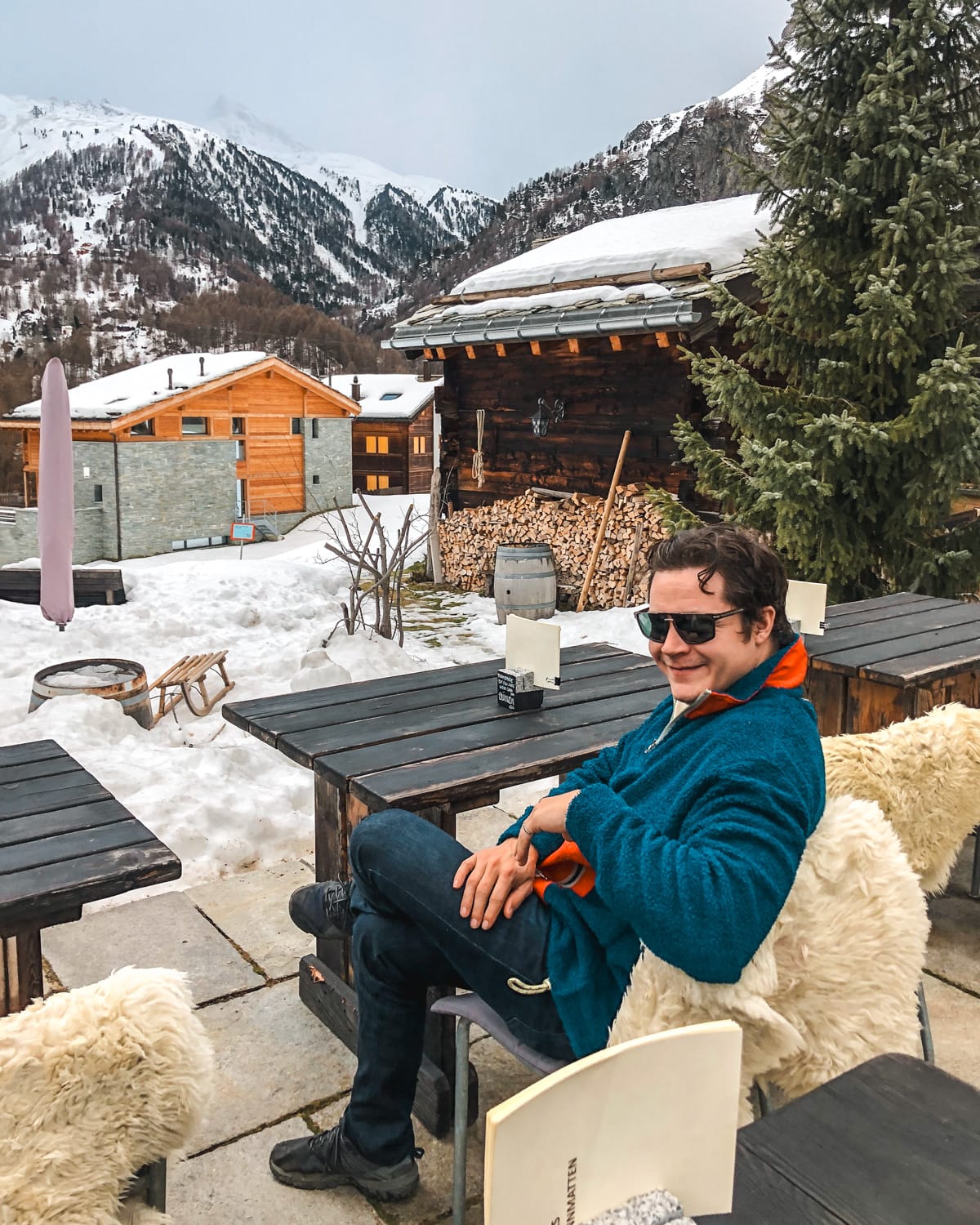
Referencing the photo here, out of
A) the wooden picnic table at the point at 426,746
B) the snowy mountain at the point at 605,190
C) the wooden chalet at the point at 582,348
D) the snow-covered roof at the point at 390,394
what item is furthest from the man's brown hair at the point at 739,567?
the snowy mountain at the point at 605,190

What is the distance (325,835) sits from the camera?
8.04 ft

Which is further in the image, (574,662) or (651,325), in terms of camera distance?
(651,325)

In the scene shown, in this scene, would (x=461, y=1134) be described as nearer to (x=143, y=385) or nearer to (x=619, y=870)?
(x=619, y=870)

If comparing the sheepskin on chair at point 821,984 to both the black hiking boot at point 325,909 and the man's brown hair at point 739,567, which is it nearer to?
the man's brown hair at point 739,567

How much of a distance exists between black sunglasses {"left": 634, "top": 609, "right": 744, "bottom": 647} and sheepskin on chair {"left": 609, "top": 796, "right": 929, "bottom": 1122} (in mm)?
328

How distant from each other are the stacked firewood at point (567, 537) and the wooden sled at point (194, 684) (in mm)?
3553

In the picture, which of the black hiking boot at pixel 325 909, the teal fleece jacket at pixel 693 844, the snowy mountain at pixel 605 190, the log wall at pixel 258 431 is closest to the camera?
the teal fleece jacket at pixel 693 844

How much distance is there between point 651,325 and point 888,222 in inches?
92.3

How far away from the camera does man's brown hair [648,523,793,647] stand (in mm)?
1473

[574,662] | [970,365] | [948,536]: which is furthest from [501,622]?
[574,662]

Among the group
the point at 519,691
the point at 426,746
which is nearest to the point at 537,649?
the point at 519,691

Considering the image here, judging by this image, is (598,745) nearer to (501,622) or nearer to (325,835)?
(325,835)

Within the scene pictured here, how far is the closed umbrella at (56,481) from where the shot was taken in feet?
17.5

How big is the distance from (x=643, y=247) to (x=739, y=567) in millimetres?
8224
